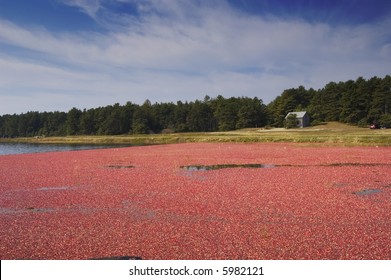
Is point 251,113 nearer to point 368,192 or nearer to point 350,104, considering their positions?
point 350,104

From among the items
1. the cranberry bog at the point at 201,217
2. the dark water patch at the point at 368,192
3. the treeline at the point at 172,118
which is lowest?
the dark water patch at the point at 368,192

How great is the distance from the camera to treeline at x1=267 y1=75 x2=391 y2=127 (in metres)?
102

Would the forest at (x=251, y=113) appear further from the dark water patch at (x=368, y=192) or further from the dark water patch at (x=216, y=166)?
the dark water patch at (x=368, y=192)

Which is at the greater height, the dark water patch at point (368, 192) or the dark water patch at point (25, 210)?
the dark water patch at point (25, 210)

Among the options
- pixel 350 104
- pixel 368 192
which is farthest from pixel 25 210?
pixel 350 104

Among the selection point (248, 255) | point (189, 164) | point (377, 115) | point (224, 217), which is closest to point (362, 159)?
point (189, 164)

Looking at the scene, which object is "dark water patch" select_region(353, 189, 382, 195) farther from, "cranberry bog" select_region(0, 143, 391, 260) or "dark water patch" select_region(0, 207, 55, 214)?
"dark water patch" select_region(0, 207, 55, 214)

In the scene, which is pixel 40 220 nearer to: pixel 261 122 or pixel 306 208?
pixel 306 208

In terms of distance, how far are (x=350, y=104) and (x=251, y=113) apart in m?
33.9

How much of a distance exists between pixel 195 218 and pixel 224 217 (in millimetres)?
1061

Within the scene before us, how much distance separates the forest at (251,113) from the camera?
352 feet

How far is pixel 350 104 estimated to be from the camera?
354 feet

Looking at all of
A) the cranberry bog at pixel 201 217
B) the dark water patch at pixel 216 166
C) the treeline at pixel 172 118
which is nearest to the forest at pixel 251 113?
the treeline at pixel 172 118

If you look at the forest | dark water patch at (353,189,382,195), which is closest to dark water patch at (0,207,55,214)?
dark water patch at (353,189,382,195)
